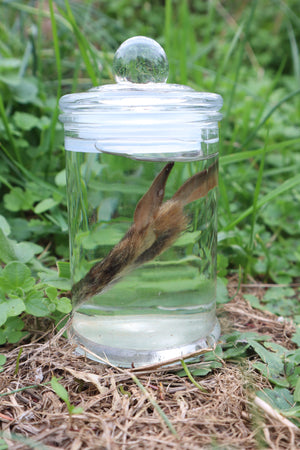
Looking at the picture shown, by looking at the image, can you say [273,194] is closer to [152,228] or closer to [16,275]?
[152,228]

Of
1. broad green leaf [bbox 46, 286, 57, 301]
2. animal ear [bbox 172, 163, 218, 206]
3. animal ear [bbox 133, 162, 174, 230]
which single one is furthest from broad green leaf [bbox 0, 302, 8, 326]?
animal ear [bbox 172, 163, 218, 206]

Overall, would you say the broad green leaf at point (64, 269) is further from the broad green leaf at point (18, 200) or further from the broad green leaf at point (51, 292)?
the broad green leaf at point (18, 200)

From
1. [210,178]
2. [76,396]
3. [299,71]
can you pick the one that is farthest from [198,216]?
[299,71]

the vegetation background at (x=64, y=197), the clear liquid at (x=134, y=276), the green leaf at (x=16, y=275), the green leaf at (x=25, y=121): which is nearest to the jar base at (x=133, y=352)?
the clear liquid at (x=134, y=276)

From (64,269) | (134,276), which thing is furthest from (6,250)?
(134,276)

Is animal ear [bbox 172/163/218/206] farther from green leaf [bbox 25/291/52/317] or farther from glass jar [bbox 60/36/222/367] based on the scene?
green leaf [bbox 25/291/52/317]

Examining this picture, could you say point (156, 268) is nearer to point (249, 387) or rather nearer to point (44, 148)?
point (249, 387)
